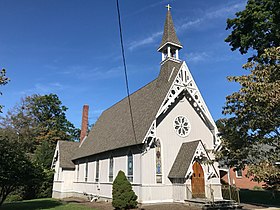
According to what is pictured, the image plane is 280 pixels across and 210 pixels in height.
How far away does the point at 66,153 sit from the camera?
31.8 metres

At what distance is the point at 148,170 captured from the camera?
57.5 feet

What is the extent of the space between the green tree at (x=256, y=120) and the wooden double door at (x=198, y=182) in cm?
509

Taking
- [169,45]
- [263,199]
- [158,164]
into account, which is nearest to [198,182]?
[158,164]

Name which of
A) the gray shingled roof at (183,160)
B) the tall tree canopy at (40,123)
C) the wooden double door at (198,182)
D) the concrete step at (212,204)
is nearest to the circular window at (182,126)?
the gray shingled roof at (183,160)

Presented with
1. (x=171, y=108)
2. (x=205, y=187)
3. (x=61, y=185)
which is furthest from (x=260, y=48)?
(x=61, y=185)

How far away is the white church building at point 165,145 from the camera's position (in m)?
17.6

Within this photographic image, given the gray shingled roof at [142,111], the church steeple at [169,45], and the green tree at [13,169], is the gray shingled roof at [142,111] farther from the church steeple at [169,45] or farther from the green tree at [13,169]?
the green tree at [13,169]

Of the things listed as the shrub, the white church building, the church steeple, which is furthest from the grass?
the church steeple

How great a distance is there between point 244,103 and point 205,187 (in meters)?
9.26

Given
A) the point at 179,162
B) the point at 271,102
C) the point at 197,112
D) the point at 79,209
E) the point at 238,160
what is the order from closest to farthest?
the point at 271,102 → the point at 238,160 → the point at 79,209 → the point at 179,162 → the point at 197,112

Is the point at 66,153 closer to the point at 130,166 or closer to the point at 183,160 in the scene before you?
the point at 130,166

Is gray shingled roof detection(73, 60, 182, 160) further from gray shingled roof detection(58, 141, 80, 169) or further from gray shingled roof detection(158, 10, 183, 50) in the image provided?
gray shingled roof detection(58, 141, 80, 169)

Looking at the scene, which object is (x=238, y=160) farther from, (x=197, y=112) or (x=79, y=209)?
(x=79, y=209)

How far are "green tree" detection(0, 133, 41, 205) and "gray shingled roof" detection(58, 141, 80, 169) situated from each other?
12754mm
